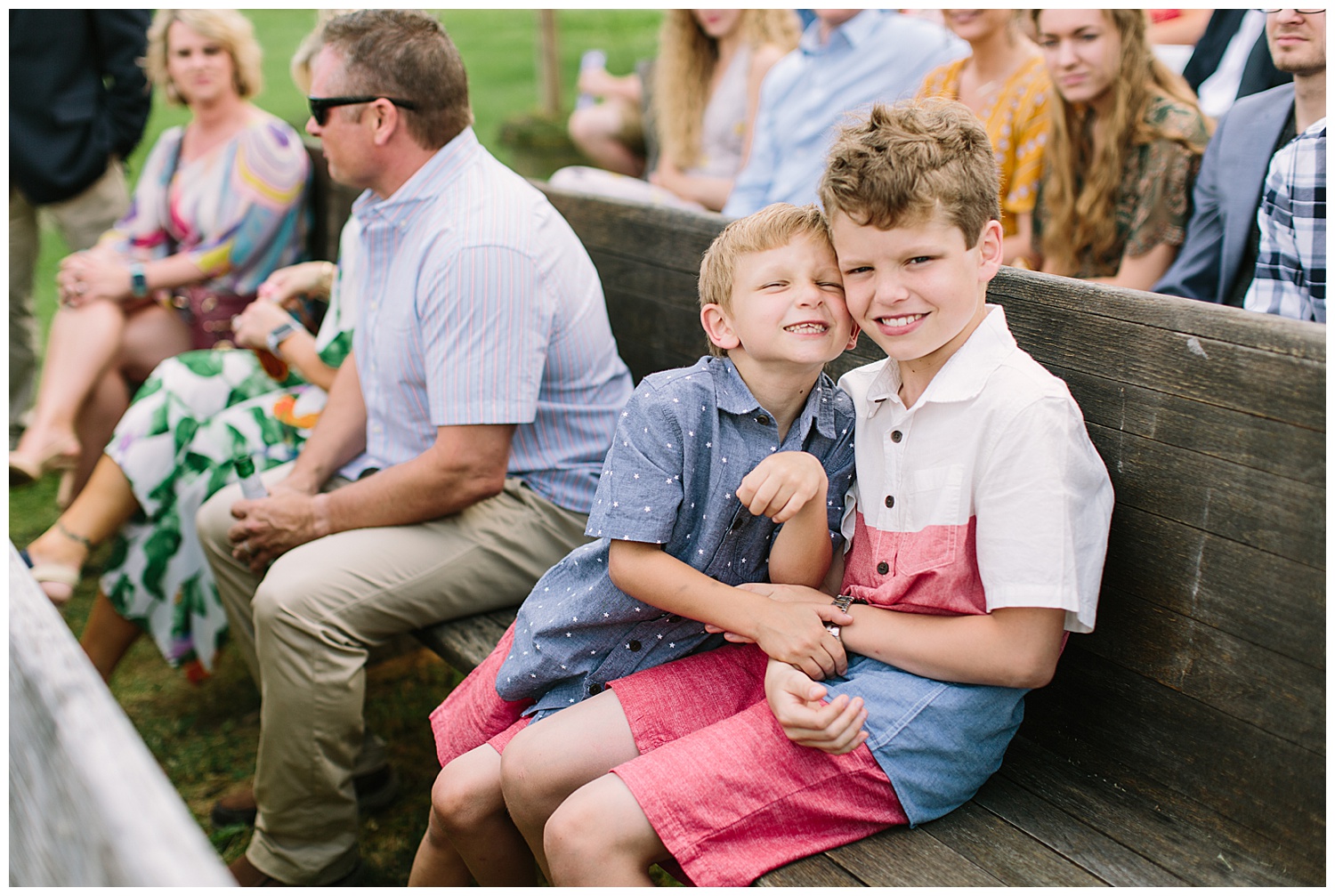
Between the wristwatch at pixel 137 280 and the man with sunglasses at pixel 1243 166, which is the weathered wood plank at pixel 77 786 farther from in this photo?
the wristwatch at pixel 137 280

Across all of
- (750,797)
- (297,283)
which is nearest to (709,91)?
(297,283)

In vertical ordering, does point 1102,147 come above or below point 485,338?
above

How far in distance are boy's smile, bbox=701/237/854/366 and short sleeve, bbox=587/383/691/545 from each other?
177 millimetres

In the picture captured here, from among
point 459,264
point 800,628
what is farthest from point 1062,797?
point 459,264

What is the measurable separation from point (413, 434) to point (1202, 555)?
1.68 metres

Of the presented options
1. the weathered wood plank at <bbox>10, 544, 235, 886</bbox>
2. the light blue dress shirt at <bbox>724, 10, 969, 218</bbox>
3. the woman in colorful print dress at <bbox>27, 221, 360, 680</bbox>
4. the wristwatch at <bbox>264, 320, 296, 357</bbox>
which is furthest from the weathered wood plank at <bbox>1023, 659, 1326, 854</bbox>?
the light blue dress shirt at <bbox>724, 10, 969, 218</bbox>

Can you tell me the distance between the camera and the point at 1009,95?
10.9 ft

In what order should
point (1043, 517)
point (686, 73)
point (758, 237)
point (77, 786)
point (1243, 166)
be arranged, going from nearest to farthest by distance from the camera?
point (77, 786) → point (1043, 517) → point (758, 237) → point (1243, 166) → point (686, 73)

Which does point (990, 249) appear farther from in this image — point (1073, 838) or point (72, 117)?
point (72, 117)

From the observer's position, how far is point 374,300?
2.70m

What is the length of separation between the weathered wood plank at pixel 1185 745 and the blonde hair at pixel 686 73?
3.39 metres

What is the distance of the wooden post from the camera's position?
8688 mm

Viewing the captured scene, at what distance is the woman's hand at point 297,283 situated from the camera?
340 cm

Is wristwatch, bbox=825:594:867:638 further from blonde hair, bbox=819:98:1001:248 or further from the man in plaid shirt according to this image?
the man in plaid shirt
